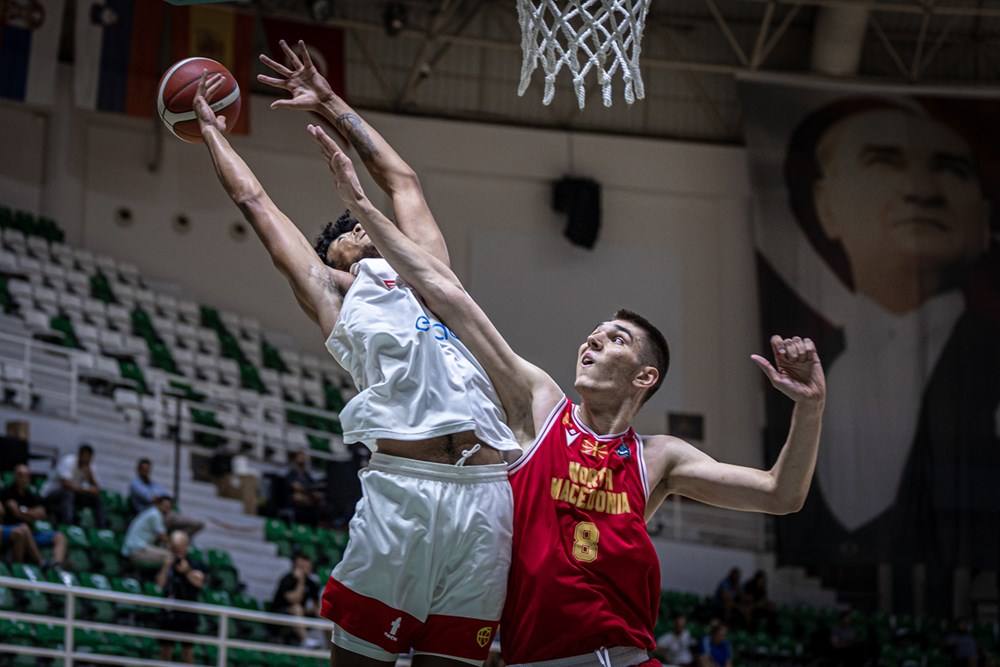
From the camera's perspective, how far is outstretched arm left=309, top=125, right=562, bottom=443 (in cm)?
452

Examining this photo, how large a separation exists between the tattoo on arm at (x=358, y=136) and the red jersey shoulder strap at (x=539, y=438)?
3.61 ft

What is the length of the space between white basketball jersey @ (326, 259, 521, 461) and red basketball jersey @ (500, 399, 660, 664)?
0.54ft

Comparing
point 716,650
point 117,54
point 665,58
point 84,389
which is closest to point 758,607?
point 716,650

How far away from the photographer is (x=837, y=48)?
19.1 metres

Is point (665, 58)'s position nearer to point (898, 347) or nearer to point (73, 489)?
point (898, 347)

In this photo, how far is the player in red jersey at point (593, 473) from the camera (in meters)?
4.51

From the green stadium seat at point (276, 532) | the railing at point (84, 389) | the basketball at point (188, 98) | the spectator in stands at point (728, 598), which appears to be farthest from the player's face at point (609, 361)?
the spectator in stands at point (728, 598)

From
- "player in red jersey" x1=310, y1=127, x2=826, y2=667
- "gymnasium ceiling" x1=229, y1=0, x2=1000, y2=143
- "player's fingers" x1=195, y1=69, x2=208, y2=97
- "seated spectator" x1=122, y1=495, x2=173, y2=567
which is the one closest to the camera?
"player in red jersey" x1=310, y1=127, x2=826, y2=667

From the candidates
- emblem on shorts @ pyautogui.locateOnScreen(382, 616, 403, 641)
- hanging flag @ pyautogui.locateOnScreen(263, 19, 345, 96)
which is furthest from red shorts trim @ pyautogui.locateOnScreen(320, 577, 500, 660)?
hanging flag @ pyautogui.locateOnScreen(263, 19, 345, 96)

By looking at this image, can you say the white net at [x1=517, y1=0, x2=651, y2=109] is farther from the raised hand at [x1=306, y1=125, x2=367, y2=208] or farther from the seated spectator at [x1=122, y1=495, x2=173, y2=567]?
the seated spectator at [x1=122, y1=495, x2=173, y2=567]

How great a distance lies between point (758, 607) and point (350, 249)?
1257 centimetres

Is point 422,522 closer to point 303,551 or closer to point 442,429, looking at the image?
point 442,429

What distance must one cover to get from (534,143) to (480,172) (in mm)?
869

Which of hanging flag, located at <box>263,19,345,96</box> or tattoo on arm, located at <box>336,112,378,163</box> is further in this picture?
hanging flag, located at <box>263,19,345,96</box>
